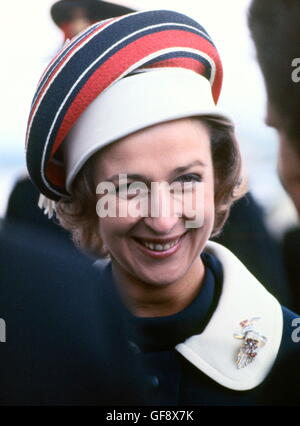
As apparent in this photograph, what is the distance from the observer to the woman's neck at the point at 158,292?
2047 mm

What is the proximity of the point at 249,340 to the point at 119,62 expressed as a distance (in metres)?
0.87

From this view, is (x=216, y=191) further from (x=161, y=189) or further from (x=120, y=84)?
(x=120, y=84)

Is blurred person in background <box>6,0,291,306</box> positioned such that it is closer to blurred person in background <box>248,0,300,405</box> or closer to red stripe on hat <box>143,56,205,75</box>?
blurred person in background <box>248,0,300,405</box>

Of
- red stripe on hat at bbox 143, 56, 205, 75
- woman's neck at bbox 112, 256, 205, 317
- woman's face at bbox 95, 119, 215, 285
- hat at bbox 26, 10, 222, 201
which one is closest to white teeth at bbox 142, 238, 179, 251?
woman's face at bbox 95, 119, 215, 285

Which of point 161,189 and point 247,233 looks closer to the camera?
point 161,189

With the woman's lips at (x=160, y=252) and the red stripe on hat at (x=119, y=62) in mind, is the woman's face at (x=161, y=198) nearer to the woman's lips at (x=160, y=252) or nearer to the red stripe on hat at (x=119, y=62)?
the woman's lips at (x=160, y=252)

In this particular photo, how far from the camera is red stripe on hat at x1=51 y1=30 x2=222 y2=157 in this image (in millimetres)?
1854

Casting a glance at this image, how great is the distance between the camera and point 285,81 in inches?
78.0

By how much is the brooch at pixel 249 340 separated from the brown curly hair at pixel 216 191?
283mm

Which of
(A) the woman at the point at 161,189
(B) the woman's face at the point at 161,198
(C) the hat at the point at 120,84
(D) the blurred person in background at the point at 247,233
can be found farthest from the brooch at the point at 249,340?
(C) the hat at the point at 120,84

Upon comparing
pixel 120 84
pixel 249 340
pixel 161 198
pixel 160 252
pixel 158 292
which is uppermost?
pixel 120 84

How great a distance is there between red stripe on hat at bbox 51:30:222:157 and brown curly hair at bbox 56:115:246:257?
130 millimetres

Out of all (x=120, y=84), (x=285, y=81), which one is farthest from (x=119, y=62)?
(x=285, y=81)

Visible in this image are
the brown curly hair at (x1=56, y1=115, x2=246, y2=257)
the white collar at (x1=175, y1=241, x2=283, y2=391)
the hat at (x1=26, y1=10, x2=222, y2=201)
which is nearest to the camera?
the hat at (x1=26, y1=10, x2=222, y2=201)
